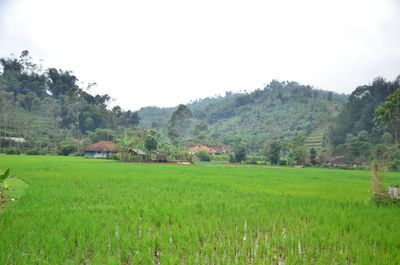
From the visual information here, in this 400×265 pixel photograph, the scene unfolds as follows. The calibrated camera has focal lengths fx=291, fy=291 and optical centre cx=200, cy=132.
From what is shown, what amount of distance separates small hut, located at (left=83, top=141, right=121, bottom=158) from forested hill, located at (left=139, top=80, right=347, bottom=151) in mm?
24360

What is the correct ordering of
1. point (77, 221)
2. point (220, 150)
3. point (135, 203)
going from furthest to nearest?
point (220, 150)
point (135, 203)
point (77, 221)

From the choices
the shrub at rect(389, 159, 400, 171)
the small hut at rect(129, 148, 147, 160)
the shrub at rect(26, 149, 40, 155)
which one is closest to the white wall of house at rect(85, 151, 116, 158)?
the small hut at rect(129, 148, 147, 160)

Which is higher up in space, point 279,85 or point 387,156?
point 279,85

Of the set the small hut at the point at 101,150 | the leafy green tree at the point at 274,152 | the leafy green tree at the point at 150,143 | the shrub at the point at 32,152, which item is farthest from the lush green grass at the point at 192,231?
the shrub at the point at 32,152

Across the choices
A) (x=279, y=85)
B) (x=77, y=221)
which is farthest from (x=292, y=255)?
Answer: (x=279, y=85)

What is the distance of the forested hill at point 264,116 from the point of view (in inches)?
2837

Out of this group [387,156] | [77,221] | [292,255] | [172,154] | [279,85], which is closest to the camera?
[292,255]

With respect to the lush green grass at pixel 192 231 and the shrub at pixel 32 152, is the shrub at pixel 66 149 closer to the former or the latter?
the shrub at pixel 32 152

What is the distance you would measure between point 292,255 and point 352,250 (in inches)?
40.9

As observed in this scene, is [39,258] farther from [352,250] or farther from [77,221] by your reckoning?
[352,250]

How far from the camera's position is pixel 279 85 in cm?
10444

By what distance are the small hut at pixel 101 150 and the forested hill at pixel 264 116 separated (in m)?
24.4

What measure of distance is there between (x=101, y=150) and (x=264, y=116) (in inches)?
2115

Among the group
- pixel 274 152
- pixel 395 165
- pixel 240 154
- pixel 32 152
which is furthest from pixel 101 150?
pixel 395 165
